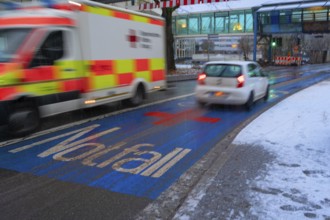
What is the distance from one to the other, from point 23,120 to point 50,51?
1571 mm

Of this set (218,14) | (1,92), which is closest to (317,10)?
(218,14)

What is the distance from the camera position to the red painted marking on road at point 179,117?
947 cm

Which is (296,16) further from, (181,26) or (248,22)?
(181,26)

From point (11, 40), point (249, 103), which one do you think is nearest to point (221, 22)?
point (249, 103)

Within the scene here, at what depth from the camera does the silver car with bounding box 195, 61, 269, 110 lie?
442 inches

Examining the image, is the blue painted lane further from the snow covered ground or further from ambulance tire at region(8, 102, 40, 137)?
the snow covered ground

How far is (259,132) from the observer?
793cm

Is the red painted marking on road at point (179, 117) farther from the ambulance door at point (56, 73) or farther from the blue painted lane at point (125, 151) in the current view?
the ambulance door at point (56, 73)

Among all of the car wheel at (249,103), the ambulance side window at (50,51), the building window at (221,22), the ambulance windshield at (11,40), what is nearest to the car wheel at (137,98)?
the car wheel at (249,103)

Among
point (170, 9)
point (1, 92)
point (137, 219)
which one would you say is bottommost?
point (137, 219)

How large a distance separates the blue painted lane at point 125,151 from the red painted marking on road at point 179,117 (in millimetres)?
25

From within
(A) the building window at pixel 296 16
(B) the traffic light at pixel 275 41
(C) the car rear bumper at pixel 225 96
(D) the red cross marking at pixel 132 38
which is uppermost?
(A) the building window at pixel 296 16

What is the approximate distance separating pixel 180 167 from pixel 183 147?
121 centimetres

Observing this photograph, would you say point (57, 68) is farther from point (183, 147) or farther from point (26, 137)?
point (183, 147)
